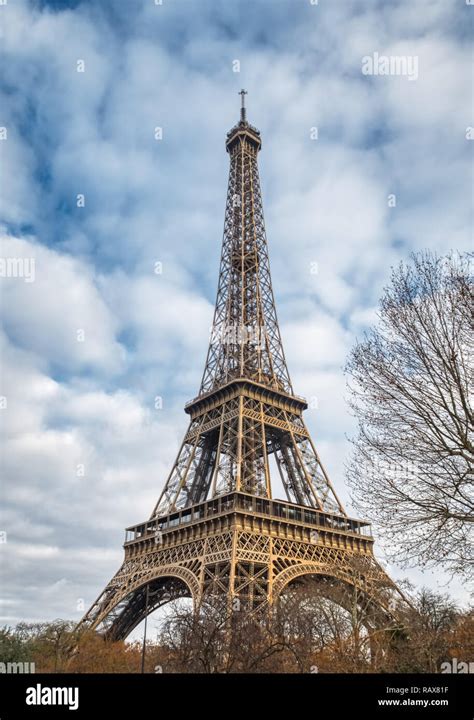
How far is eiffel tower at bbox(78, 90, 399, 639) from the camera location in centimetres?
3434

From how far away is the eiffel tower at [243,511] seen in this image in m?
34.3

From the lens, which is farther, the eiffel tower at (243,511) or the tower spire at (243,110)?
the tower spire at (243,110)

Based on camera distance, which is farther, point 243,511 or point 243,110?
point 243,110

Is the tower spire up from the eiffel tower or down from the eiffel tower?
up

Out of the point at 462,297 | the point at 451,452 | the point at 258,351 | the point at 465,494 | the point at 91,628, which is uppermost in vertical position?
the point at 258,351

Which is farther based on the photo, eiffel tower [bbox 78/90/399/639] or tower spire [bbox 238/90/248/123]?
tower spire [bbox 238/90/248/123]

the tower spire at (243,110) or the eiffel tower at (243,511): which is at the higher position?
the tower spire at (243,110)

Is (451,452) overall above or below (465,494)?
above

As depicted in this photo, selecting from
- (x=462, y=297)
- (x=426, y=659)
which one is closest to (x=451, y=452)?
(x=462, y=297)

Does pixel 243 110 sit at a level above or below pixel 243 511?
above

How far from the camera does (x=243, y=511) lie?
35.6m

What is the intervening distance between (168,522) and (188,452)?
6.61 meters
